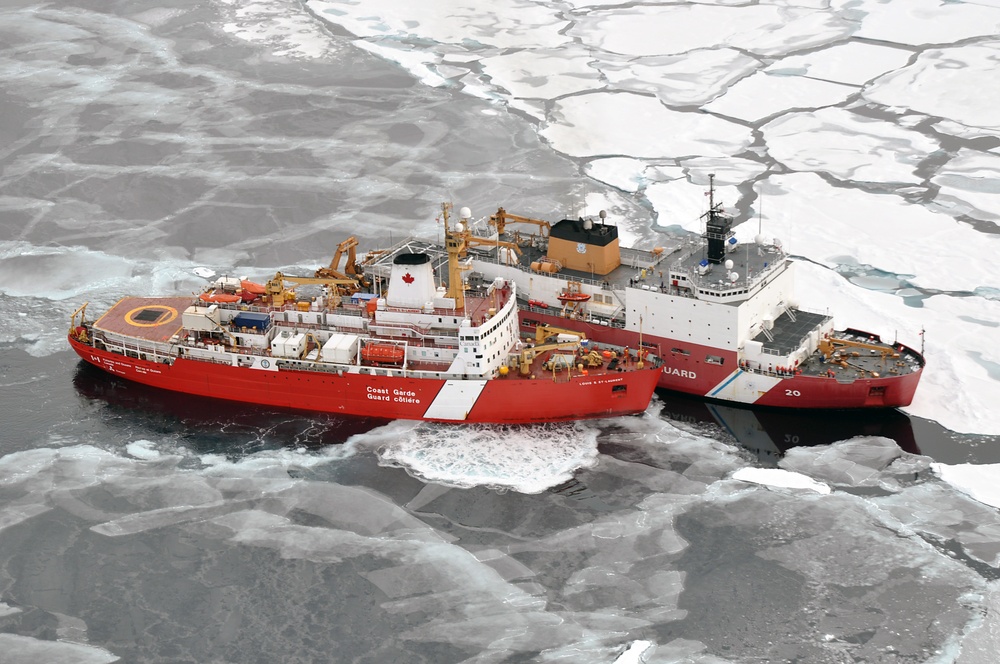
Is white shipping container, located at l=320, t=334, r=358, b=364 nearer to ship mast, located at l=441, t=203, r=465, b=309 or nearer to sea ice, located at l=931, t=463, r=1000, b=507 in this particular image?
ship mast, located at l=441, t=203, r=465, b=309

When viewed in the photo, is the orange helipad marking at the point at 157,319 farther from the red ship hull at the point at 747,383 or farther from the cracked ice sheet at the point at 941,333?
the cracked ice sheet at the point at 941,333

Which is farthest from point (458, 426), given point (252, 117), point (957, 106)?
point (957, 106)

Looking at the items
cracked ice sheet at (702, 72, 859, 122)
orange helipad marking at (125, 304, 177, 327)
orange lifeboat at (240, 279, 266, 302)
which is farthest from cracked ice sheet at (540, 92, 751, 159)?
orange helipad marking at (125, 304, 177, 327)

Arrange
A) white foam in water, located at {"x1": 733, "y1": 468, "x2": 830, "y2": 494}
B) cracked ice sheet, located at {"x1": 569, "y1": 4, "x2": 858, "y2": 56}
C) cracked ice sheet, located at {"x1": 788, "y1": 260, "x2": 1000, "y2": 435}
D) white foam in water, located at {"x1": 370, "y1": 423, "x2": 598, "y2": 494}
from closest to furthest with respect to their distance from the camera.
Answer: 1. white foam in water, located at {"x1": 733, "y1": 468, "x2": 830, "y2": 494}
2. white foam in water, located at {"x1": 370, "y1": 423, "x2": 598, "y2": 494}
3. cracked ice sheet, located at {"x1": 788, "y1": 260, "x2": 1000, "y2": 435}
4. cracked ice sheet, located at {"x1": 569, "y1": 4, "x2": 858, "y2": 56}

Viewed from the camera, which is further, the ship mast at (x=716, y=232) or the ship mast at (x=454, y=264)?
the ship mast at (x=716, y=232)

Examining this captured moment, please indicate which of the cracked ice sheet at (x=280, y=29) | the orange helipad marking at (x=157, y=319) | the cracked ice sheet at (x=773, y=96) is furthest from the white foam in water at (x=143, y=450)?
the cracked ice sheet at (x=280, y=29)

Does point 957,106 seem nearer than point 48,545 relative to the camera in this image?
No

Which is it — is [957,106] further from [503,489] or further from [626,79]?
[503,489]
